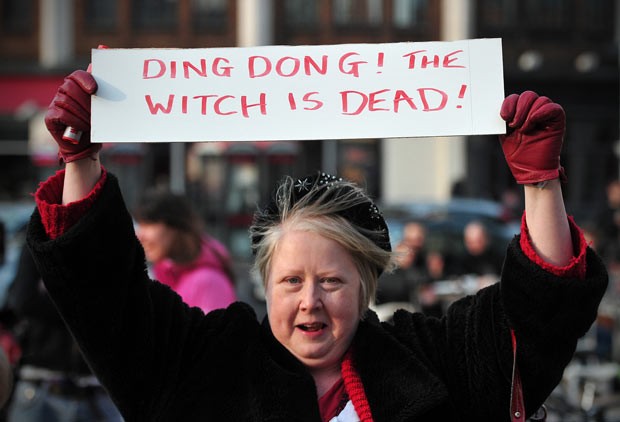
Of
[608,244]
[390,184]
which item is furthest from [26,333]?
[390,184]

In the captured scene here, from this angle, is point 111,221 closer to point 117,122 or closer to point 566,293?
point 117,122

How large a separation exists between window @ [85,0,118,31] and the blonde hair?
2157 cm

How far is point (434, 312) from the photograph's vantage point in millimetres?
7562

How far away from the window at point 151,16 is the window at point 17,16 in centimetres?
270

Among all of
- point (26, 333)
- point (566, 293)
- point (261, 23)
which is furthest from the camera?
point (261, 23)

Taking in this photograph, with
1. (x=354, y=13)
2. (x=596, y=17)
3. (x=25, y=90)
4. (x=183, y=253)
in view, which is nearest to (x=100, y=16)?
(x=25, y=90)

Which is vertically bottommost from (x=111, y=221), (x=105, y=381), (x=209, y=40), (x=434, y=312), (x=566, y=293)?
(x=434, y=312)

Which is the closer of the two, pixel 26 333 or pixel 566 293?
pixel 566 293

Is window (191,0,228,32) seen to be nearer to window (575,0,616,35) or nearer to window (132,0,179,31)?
window (132,0,179,31)

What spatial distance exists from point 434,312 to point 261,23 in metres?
15.6

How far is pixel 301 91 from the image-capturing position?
2041mm

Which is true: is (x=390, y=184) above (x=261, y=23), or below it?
below

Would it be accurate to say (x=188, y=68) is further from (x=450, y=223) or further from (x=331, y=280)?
(x=450, y=223)

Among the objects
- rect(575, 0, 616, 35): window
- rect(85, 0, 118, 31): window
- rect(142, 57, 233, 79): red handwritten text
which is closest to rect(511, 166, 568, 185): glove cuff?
rect(142, 57, 233, 79): red handwritten text
